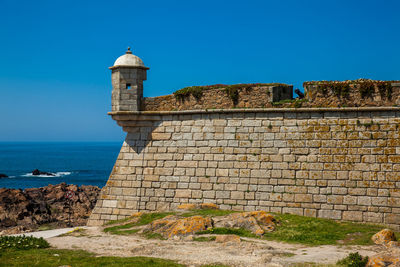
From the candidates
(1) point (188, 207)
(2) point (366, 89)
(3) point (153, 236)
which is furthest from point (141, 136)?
(2) point (366, 89)

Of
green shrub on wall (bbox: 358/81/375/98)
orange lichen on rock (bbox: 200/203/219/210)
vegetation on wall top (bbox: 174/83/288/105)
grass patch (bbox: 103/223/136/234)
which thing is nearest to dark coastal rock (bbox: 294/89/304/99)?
vegetation on wall top (bbox: 174/83/288/105)

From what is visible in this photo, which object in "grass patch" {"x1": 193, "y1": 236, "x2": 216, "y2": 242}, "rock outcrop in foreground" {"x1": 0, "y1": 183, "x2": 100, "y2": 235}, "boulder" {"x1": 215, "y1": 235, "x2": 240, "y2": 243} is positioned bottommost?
"rock outcrop in foreground" {"x1": 0, "y1": 183, "x2": 100, "y2": 235}

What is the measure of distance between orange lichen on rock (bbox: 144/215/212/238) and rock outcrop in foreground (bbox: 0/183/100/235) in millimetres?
9669

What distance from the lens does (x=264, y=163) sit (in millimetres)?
16859

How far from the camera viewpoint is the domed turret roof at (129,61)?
18.6 m

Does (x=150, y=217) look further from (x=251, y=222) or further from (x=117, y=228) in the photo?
(x=251, y=222)

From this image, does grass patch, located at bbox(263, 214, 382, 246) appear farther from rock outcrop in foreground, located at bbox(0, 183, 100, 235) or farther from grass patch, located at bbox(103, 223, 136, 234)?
rock outcrop in foreground, located at bbox(0, 183, 100, 235)

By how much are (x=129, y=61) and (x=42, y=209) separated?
1239cm

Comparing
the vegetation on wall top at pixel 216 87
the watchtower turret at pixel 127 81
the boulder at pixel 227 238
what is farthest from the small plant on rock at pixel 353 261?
the watchtower turret at pixel 127 81

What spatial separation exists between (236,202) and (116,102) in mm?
6960

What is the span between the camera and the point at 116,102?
18.9 m

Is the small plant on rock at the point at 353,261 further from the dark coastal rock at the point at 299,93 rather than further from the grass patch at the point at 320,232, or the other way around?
the dark coastal rock at the point at 299,93

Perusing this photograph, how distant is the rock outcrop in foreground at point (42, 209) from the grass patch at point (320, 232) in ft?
42.7

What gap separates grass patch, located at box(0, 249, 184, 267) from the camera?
10.3m
